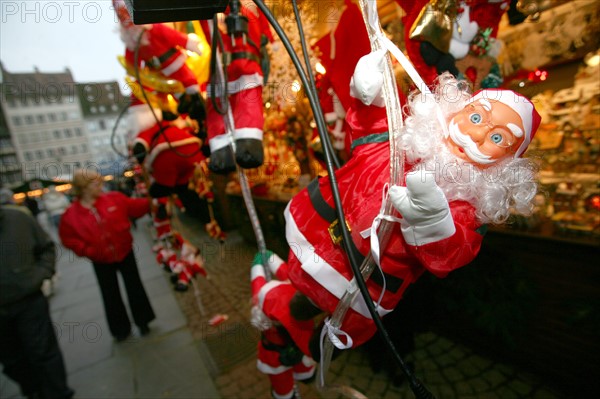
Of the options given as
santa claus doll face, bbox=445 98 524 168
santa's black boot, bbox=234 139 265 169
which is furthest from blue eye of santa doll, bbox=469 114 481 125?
santa's black boot, bbox=234 139 265 169

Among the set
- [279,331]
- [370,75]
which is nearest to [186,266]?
[279,331]

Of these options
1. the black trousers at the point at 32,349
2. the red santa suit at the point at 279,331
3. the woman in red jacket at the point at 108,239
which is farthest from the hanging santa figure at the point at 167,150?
the black trousers at the point at 32,349

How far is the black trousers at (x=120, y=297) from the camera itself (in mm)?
3479

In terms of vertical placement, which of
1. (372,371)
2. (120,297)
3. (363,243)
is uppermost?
(363,243)

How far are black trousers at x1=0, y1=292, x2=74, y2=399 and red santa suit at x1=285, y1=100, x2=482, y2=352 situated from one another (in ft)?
8.76

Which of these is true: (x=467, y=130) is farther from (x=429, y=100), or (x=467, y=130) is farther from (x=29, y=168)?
(x=29, y=168)

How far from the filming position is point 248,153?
4.62 ft

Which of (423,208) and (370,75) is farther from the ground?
(370,75)

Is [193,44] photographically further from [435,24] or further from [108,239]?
[108,239]

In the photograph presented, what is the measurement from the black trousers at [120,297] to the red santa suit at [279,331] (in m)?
2.59

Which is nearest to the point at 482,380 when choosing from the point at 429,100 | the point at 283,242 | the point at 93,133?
the point at 429,100

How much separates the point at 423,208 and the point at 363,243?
283mm

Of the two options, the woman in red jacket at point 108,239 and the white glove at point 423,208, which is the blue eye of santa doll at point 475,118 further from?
the woman in red jacket at point 108,239

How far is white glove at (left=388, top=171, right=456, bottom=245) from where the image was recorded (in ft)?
2.56
